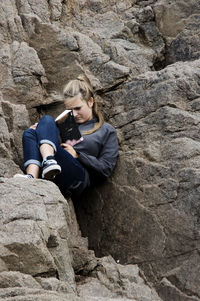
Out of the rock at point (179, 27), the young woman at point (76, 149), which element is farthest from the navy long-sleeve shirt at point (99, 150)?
the rock at point (179, 27)

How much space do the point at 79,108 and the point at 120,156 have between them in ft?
2.90

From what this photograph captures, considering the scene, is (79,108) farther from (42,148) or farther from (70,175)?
(42,148)

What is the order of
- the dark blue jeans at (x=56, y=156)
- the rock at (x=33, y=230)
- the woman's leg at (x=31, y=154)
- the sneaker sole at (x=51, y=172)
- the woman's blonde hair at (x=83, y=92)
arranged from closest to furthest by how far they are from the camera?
the rock at (x=33, y=230), the sneaker sole at (x=51, y=172), the woman's leg at (x=31, y=154), the dark blue jeans at (x=56, y=156), the woman's blonde hair at (x=83, y=92)

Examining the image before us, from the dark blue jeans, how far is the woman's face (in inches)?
29.8

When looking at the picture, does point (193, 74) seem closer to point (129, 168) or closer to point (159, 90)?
point (159, 90)

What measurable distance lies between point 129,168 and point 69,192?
2.80ft

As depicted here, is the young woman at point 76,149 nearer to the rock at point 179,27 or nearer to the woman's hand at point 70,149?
the woman's hand at point 70,149

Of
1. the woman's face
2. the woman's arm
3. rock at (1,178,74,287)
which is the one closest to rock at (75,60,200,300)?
the woman's arm

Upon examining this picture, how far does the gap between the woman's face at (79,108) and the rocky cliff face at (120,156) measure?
1.73 feet

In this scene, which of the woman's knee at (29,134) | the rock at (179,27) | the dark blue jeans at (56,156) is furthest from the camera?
the rock at (179,27)

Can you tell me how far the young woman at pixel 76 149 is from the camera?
6879 mm

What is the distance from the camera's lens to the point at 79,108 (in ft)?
26.2

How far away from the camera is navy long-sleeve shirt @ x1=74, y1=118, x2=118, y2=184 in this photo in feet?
24.6

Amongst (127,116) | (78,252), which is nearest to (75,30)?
(127,116)
